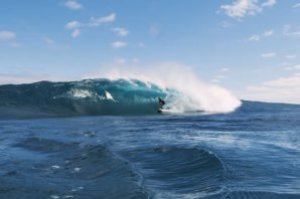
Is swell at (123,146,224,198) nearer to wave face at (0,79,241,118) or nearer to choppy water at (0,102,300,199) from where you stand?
choppy water at (0,102,300,199)

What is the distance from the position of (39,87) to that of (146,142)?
26766mm

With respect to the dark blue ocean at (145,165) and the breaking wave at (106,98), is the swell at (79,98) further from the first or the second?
the dark blue ocean at (145,165)

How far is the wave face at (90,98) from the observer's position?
119 ft

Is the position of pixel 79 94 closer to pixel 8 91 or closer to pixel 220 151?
pixel 8 91

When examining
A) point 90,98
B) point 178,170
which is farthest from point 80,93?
point 178,170

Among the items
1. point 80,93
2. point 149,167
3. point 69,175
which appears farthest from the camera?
point 80,93

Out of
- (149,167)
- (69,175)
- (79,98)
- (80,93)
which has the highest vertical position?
(80,93)

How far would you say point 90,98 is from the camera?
132 ft

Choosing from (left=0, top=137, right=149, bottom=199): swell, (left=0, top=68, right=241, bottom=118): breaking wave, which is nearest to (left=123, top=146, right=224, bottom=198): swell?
(left=0, top=137, right=149, bottom=199): swell

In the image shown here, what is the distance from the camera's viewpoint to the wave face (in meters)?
36.3

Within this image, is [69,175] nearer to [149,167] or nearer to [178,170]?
[149,167]

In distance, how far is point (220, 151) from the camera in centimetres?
1280

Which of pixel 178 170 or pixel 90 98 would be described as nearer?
pixel 178 170

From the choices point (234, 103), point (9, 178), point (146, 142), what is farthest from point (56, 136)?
point (234, 103)
